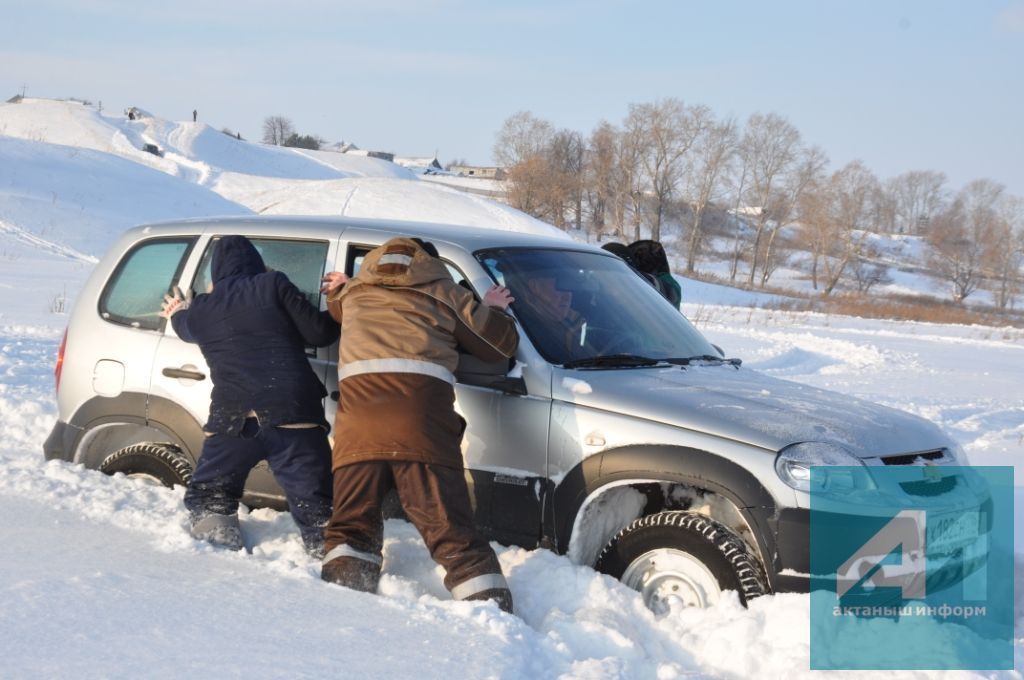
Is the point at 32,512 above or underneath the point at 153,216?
underneath

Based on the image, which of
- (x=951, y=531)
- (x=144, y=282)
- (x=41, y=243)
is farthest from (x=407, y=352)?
(x=41, y=243)

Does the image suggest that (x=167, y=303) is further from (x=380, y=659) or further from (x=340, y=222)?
(x=380, y=659)

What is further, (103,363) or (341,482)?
(103,363)

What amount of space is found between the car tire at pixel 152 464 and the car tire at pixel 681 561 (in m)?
2.29

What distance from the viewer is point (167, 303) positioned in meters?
4.98

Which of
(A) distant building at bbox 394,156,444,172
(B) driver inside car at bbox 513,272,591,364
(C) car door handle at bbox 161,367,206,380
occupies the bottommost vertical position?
(C) car door handle at bbox 161,367,206,380

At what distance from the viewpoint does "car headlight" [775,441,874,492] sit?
12.2 ft

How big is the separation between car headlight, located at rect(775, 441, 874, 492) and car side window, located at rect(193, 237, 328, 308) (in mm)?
2405

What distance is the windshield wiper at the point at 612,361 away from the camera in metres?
4.39

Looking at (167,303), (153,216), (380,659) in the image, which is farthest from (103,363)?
(153,216)

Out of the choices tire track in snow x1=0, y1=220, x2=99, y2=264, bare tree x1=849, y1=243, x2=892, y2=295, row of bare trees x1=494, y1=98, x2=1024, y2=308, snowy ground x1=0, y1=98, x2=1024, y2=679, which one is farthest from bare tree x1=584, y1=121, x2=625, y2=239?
snowy ground x1=0, y1=98, x2=1024, y2=679

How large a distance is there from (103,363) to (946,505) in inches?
165

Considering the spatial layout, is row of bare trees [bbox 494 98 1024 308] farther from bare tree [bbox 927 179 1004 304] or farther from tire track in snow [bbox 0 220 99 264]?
tire track in snow [bbox 0 220 99 264]

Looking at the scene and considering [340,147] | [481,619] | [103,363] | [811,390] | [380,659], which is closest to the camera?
[380,659]
